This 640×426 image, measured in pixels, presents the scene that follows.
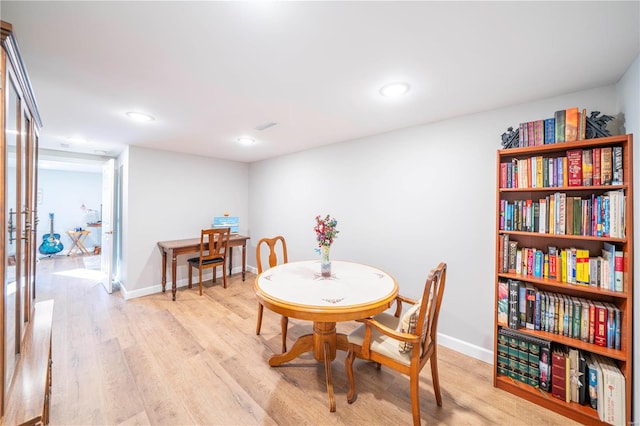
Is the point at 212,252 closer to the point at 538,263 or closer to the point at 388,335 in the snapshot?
the point at 388,335

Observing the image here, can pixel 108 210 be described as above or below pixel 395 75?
below

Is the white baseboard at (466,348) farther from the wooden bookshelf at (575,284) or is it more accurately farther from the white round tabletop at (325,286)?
the white round tabletop at (325,286)

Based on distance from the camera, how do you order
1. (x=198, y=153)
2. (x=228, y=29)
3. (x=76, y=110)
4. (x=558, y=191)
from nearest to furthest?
(x=228, y=29), (x=558, y=191), (x=76, y=110), (x=198, y=153)

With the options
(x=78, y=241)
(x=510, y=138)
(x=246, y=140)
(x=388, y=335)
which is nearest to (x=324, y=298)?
(x=388, y=335)

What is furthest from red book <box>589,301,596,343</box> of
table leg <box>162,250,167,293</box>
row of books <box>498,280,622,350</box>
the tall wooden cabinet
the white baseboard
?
table leg <box>162,250,167,293</box>

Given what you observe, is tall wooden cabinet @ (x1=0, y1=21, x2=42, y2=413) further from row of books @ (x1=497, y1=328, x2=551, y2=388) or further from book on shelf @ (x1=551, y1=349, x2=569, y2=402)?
book on shelf @ (x1=551, y1=349, x2=569, y2=402)

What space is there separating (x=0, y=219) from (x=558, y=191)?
10.1ft

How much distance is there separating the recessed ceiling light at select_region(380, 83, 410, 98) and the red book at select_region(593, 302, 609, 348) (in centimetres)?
191

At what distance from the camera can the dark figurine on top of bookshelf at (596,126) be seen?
62.9 inches

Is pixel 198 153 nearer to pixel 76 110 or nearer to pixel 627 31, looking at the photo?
pixel 76 110

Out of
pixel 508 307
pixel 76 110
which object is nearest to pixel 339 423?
pixel 508 307

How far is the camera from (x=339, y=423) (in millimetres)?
1590

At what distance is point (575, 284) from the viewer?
167cm

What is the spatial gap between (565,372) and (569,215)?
1.05 m
